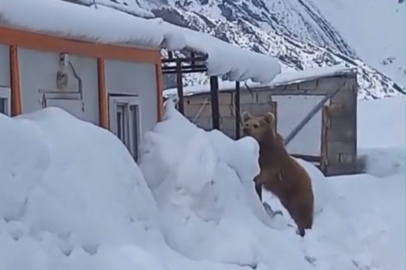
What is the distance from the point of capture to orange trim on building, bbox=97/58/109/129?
8695 millimetres

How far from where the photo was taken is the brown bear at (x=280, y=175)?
1040 centimetres

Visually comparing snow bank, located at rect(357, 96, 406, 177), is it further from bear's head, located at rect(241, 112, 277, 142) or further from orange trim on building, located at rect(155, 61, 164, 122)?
orange trim on building, located at rect(155, 61, 164, 122)

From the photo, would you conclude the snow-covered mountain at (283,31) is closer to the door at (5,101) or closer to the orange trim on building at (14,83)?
the orange trim on building at (14,83)

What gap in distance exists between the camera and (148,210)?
22.9ft

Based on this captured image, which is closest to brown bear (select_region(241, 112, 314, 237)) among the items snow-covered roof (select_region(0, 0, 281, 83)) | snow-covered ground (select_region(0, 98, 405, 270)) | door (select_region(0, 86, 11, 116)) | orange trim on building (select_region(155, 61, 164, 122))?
snow-covered ground (select_region(0, 98, 405, 270))

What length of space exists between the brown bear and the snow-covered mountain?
10689 millimetres

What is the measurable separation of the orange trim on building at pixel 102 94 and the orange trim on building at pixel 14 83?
1.32 m

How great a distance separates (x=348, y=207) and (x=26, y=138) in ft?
26.0

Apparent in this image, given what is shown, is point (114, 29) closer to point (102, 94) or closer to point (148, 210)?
point (102, 94)

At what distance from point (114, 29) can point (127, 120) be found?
163 centimetres

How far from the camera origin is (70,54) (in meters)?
8.22

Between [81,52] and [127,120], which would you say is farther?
[127,120]

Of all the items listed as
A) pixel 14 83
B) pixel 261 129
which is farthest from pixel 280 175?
pixel 14 83

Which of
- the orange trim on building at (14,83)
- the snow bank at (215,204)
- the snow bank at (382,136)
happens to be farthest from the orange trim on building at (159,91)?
the snow bank at (382,136)
